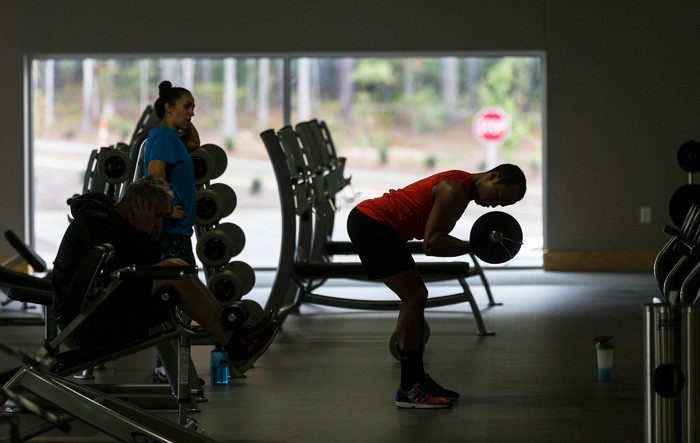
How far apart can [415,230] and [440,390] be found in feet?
2.34

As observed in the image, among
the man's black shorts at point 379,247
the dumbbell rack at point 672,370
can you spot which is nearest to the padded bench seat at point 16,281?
the man's black shorts at point 379,247

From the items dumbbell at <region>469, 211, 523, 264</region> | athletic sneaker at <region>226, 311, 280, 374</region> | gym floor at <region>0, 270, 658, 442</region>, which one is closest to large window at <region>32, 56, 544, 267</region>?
gym floor at <region>0, 270, 658, 442</region>

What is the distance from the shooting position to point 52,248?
1042 centimetres

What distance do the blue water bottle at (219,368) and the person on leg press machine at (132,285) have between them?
0.82 m

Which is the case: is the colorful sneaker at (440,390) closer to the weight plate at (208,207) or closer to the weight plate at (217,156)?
the weight plate at (208,207)

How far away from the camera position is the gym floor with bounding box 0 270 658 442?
12.5 ft

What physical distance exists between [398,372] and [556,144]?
18.8 feet

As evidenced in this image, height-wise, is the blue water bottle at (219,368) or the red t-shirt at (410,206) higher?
the red t-shirt at (410,206)

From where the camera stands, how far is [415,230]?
4336 millimetres

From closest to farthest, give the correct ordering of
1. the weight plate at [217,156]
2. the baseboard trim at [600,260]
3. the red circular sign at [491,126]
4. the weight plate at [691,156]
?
the weight plate at [217,156] → the weight plate at [691,156] → the baseboard trim at [600,260] → the red circular sign at [491,126]

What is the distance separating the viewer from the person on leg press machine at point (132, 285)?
3.64m

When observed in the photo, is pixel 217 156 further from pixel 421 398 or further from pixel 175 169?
pixel 421 398

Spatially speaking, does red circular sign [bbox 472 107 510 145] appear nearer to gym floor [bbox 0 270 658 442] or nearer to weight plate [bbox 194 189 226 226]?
gym floor [bbox 0 270 658 442]

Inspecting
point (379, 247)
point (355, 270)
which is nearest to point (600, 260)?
point (355, 270)
